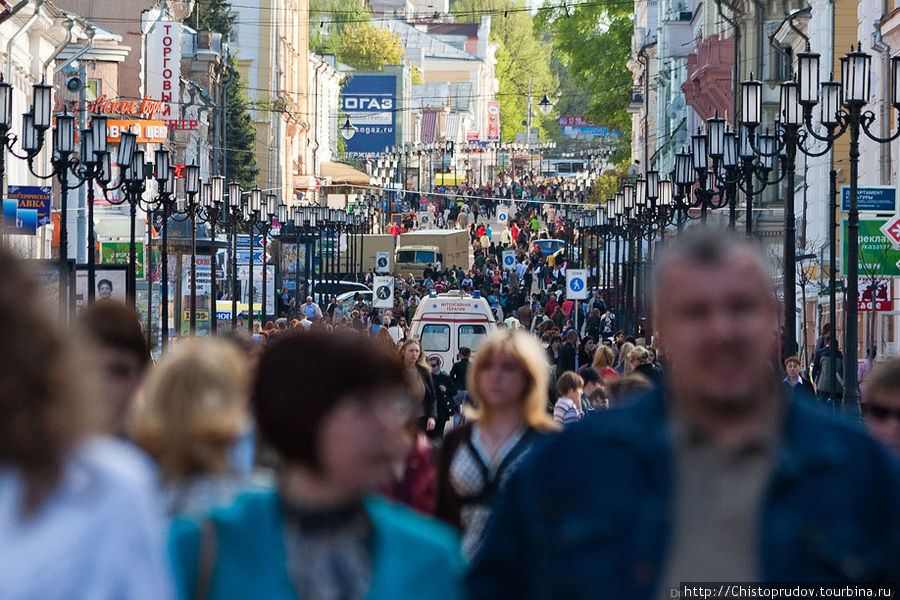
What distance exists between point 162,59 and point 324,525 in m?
58.6

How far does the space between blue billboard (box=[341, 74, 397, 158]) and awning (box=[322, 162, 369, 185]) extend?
1.13 meters

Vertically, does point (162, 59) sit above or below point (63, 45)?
above

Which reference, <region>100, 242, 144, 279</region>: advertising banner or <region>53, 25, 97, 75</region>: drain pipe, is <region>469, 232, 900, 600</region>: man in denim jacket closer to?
<region>100, 242, 144, 279</region>: advertising banner

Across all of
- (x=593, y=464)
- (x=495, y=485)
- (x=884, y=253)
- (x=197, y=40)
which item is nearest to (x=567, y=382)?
(x=495, y=485)

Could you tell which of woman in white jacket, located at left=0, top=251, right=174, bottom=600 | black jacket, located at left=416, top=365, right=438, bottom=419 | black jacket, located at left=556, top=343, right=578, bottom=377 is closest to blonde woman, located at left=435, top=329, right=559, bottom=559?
woman in white jacket, located at left=0, top=251, right=174, bottom=600

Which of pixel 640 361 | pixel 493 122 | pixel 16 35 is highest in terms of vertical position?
pixel 493 122

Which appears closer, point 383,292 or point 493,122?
point 383,292

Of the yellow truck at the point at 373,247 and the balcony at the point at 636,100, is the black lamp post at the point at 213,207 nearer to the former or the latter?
the yellow truck at the point at 373,247

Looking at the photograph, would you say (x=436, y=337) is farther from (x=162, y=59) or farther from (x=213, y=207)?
(x=162, y=59)

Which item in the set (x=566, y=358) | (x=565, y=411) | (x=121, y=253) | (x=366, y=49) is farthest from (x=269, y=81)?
(x=565, y=411)

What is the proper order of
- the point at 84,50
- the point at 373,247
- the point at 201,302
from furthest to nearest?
the point at 373,247 → the point at 84,50 → the point at 201,302

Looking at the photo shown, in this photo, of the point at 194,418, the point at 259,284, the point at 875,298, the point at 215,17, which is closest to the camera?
the point at 194,418

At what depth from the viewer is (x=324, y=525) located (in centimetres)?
335

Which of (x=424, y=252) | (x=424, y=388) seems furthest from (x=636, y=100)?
(x=424, y=388)
